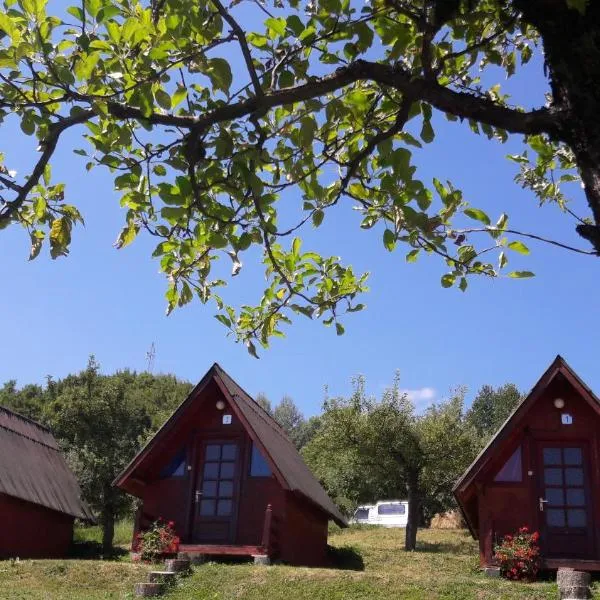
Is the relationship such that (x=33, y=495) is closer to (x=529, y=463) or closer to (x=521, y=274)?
(x=529, y=463)

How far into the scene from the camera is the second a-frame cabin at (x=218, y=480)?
51.2ft

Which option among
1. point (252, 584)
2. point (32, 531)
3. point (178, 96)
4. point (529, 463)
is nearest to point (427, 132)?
point (178, 96)

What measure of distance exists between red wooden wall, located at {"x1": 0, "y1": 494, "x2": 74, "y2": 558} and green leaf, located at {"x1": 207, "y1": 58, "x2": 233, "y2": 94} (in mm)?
16322

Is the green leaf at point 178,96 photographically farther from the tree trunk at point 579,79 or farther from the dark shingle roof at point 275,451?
the dark shingle roof at point 275,451

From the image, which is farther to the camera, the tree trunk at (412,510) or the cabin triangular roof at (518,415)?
the tree trunk at (412,510)

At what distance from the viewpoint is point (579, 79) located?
8.77 feet

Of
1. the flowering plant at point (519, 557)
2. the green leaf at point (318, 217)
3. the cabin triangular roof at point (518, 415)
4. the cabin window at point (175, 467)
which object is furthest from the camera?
the cabin window at point (175, 467)

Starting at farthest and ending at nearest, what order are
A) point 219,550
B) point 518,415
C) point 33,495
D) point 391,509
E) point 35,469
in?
point 391,509 < point 35,469 < point 33,495 < point 219,550 < point 518,415

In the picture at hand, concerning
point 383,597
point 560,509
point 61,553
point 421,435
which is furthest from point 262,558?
point 421,435

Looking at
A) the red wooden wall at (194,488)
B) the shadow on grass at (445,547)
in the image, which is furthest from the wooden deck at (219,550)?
the shadow on grass at (445,547)

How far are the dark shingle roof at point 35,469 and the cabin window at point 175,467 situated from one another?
3.78 meters

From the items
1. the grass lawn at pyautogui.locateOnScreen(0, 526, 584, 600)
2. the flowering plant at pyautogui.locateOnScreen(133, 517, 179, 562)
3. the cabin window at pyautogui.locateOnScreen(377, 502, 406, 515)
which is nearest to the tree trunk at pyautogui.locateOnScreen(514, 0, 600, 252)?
→ the grass lawn at pyautogui.locateOnScreen(0, 526, 584, 600)

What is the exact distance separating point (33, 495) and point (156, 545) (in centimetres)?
464

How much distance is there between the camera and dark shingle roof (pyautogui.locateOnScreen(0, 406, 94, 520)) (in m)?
17.8
